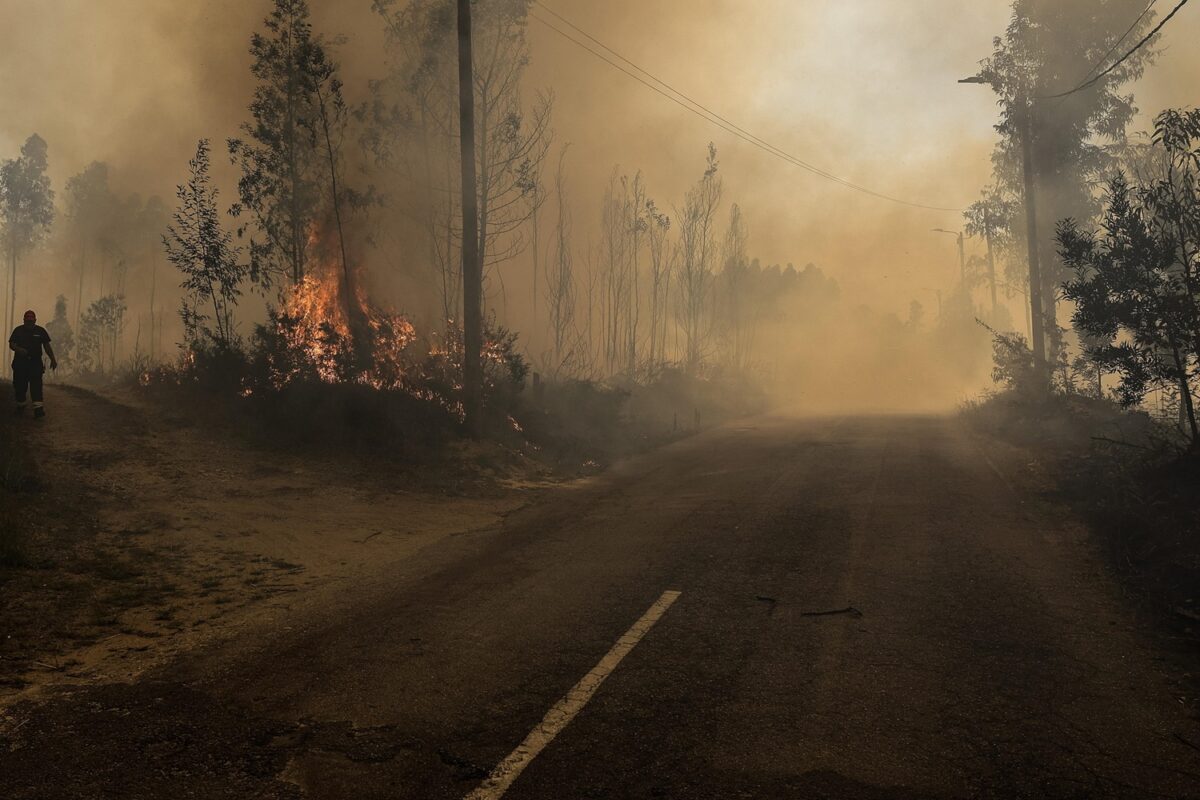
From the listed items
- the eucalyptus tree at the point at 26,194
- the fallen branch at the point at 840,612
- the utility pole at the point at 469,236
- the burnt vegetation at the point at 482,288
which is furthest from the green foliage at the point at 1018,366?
the eucalyptus tree at the point at 26,194

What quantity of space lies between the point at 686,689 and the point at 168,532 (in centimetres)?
706

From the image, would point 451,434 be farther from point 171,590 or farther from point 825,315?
point 825,315

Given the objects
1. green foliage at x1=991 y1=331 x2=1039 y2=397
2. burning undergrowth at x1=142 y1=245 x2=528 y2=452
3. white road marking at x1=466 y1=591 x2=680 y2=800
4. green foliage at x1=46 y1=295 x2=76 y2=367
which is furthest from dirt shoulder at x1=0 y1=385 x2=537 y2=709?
green foliage at x1=46 y1=295 x2=76 y2=367

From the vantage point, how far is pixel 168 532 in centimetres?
880

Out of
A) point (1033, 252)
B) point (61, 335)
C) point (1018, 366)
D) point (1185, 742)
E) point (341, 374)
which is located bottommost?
point (1185, 742)

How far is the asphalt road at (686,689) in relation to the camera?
3.47 m

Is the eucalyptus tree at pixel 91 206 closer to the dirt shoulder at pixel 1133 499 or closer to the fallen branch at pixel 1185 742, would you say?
the dirt shoulder at pixel 1133 499

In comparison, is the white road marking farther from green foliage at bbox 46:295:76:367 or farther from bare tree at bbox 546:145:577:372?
green foliage at bbox 46:295:76:367

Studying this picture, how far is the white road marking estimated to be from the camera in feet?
11.1

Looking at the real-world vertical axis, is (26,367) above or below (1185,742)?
above

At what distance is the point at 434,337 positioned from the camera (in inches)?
704

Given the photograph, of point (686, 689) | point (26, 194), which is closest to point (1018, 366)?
point (686, 689)

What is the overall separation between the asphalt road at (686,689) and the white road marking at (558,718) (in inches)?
1.7

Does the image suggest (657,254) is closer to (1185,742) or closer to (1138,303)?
(1138,303)
